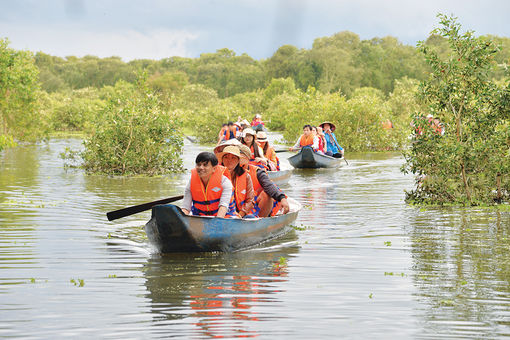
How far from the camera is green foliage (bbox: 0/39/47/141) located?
2959 centimetres

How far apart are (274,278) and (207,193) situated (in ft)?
5.74

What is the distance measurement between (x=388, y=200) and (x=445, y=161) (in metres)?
2.18

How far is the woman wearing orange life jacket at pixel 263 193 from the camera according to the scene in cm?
954

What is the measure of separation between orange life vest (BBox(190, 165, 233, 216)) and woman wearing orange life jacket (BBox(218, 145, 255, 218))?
13.0 inches

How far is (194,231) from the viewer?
8500mm

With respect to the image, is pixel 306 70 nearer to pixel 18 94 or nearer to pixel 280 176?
pixel 18 94

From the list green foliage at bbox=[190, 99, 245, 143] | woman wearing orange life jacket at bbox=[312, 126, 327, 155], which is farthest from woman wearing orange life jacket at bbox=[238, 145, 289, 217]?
green foliage at bbox=[190, 99, 245, 143]

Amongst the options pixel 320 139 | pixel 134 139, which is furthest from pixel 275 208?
pixel 320 139

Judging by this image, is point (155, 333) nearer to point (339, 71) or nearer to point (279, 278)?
point (279, 278)

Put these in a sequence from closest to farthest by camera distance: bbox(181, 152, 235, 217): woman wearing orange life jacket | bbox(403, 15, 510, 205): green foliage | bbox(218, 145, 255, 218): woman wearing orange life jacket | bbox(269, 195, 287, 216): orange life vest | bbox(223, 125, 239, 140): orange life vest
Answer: bbox(181, 152, 235, 217): woman wearing orange life jacket
bbox(218, 145, 255, 218): woman wearing orange life jacket
bbox(269, 195, 287, 216): orange life vest
bbox(403, 15, 510, 205): green foliage
bbox(223, 125, 239, 140): orange life vest

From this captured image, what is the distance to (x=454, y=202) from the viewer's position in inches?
519

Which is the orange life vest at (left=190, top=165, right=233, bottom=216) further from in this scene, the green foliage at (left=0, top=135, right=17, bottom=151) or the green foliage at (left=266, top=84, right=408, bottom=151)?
the green foliage at (left=266, top=84, right=408, bottom=151)

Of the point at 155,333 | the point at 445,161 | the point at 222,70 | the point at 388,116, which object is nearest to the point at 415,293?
the point at 155,333

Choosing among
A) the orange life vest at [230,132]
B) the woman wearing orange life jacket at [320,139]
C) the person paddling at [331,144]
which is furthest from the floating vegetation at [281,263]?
the person paddling at [331,144]
